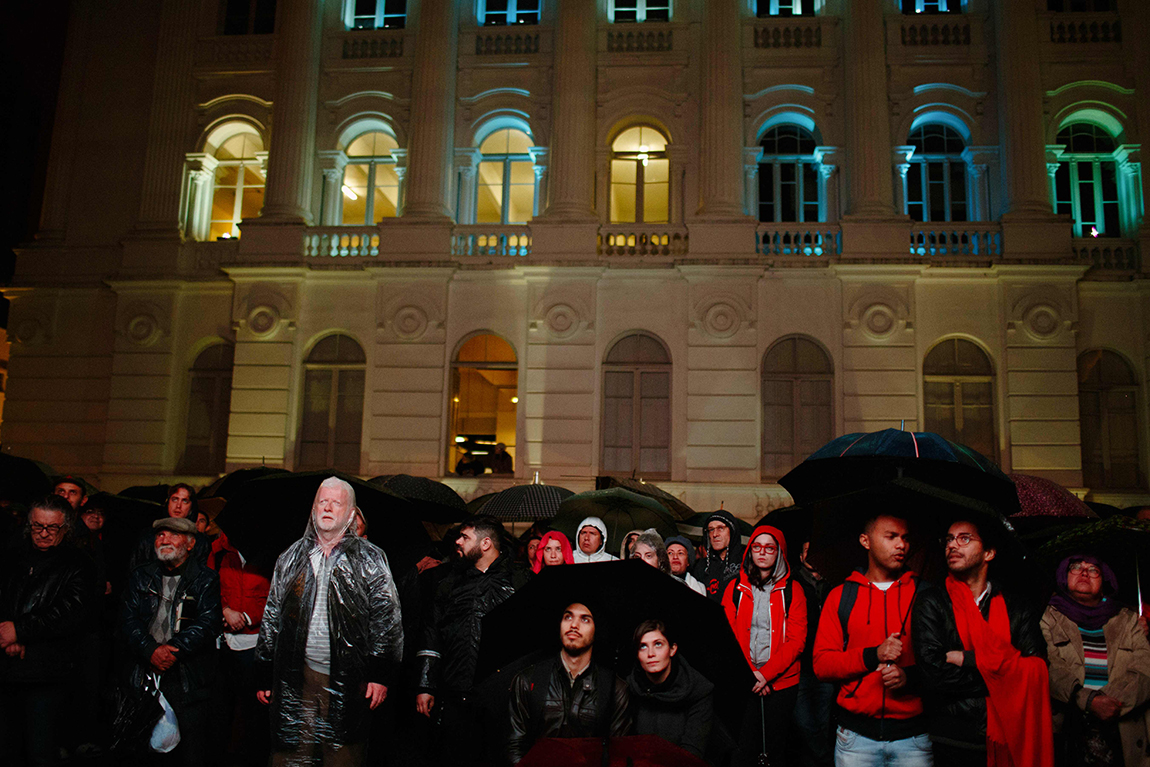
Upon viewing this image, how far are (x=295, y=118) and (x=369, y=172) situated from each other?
185 centimetres

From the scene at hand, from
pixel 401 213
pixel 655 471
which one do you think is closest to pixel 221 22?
pixel 401 213

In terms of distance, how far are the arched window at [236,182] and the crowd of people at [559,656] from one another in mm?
14357

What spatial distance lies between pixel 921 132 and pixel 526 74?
27.3 ft

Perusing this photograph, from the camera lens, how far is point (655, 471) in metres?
17.7

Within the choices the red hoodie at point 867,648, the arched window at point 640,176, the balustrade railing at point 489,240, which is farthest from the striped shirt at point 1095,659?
the arched window at point 640,176

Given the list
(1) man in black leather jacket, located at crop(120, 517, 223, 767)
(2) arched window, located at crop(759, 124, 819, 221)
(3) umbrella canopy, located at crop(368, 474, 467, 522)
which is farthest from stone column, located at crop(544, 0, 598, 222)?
(1) man in black leather jacket, located at crop(120, 517, 223, 767)

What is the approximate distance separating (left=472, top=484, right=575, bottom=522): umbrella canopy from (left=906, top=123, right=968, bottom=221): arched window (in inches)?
428

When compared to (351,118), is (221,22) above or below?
above

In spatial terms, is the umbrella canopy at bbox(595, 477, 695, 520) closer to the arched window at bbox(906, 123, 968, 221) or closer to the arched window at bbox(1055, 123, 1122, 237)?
the arched window at bbox(906, 123, 968, 221)

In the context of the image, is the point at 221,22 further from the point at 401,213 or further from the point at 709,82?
the point at 709,82

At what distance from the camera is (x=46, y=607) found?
6156 mm

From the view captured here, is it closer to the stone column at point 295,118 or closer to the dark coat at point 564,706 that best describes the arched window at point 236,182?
the stone column at point 295,118

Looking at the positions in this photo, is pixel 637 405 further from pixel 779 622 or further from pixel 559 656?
pixel 559 656

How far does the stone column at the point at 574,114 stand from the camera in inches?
719
